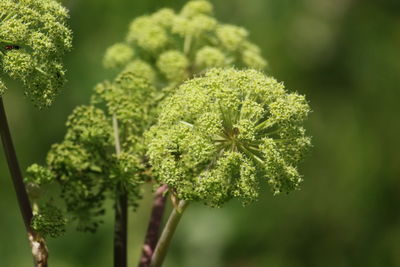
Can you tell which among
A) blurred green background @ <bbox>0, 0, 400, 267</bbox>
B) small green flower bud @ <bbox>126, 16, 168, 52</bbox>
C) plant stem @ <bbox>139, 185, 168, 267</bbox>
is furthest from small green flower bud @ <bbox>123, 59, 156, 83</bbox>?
blurred green background @ <bbox>0, 0, 400, 267</bbox>

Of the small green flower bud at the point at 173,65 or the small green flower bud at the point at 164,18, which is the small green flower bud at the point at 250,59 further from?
the small green flower bud at the point at 164,18

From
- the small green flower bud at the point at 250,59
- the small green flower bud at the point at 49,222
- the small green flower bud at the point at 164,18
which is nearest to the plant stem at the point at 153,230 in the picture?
the small green flower bud at the point at 49,222

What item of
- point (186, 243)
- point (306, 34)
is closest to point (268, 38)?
point (306, 34)

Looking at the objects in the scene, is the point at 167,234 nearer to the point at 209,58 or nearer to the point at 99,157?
the point at 99,157

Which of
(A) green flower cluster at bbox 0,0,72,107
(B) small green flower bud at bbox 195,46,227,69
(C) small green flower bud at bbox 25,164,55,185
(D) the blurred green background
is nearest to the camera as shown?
(A) green flower cluster at bbox 0,0,72,107

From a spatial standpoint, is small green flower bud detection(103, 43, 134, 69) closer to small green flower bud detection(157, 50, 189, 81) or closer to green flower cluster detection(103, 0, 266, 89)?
green flower cluster detection(103, 0, 266, 89)


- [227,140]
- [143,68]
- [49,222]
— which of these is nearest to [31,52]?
[49,222]
